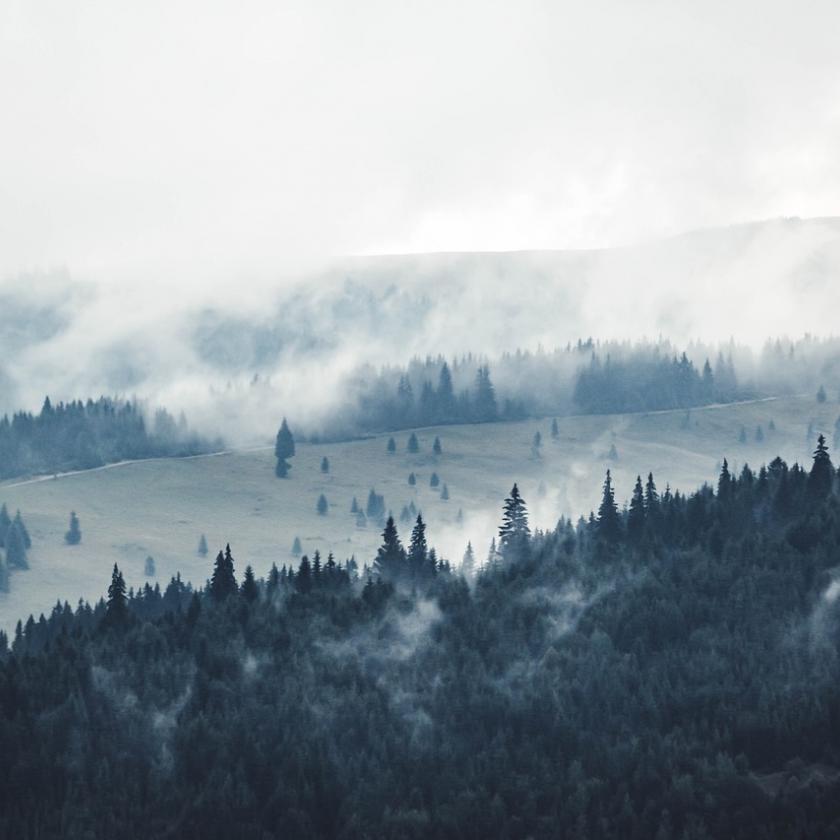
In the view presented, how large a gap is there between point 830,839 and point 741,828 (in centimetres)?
879

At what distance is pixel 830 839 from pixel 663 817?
16550 mm

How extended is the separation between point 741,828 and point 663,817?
7.78 meters

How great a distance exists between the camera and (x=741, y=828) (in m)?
196

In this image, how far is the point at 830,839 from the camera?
192375mm

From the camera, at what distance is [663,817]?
19950cm
